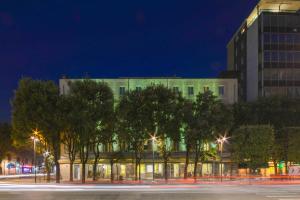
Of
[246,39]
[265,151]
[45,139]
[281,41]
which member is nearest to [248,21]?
[246,39]

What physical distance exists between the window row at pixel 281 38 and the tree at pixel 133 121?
50.4m

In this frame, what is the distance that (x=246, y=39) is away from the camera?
136625 mm

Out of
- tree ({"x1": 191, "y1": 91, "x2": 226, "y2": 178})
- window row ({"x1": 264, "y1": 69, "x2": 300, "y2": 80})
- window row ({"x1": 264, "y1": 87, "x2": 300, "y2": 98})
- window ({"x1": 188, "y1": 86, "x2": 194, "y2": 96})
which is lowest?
tree ({"x1": 191, "y1": 91, "x2": 226, "y2": 178})

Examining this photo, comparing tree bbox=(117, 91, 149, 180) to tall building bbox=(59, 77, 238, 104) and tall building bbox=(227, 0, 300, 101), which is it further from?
tall building bbox=(227, 0, 300, 101)

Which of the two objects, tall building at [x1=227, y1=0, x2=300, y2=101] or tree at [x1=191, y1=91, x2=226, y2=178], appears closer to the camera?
tree at [x1=191, y1=91, x2=226, y2=178]

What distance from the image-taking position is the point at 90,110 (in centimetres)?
8044

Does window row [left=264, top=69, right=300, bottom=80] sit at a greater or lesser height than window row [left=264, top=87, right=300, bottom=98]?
greater

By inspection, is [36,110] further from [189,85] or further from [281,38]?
[281,38]

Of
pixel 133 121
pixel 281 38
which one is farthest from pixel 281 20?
pixel 133 121

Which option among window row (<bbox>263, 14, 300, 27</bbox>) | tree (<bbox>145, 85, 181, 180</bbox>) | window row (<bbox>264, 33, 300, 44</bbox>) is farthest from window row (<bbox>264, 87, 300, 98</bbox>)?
tree (<bbox>145, 85, 181, 180</bbox>)

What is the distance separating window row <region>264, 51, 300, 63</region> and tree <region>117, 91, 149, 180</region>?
49340mm

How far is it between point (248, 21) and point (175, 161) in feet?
168

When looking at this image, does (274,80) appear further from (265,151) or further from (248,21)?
(265,151)

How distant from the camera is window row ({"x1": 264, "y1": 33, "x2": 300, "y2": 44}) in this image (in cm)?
12488
